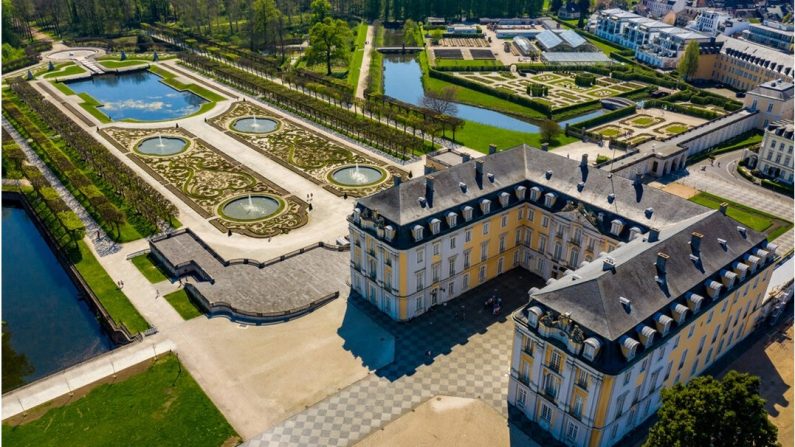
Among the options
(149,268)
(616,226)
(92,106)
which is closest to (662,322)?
(616,226)

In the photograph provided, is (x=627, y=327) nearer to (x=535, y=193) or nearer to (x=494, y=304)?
(x=494, y=304)

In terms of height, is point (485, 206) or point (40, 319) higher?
point (485, 206)

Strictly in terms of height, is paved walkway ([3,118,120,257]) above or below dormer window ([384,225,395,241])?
below

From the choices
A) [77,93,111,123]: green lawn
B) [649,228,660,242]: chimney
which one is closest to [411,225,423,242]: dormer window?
[649,228,660,242]: chimney

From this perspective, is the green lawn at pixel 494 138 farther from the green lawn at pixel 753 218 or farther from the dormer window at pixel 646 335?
the dormer window at pixel 646 335

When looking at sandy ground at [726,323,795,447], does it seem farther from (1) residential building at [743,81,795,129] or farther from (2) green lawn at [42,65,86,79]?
(2) green lawn at [42,65,86,79]

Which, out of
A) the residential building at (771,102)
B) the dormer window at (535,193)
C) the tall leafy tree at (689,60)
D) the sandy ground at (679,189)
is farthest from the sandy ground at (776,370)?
the tall leafy tree at (689,60)
